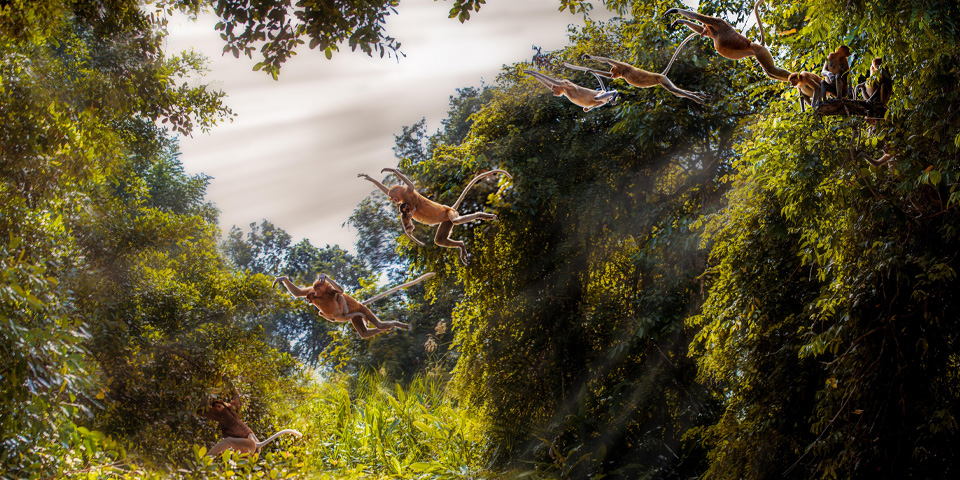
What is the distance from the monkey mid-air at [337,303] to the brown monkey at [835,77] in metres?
1.09

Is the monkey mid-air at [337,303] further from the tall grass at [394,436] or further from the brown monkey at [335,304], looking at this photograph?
the tall grass at [394,436]

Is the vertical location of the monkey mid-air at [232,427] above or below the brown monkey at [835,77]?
below

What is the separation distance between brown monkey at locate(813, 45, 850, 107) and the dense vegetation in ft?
1.14

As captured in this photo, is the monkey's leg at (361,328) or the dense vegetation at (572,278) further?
the dense vegetation at (572,278)

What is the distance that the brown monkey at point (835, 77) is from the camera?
1.62m

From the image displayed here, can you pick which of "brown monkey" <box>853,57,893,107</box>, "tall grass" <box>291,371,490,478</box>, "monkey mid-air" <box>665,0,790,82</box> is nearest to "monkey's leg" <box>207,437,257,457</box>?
"tall grass" <box>291,371,490,478</box>

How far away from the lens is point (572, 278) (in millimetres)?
5156

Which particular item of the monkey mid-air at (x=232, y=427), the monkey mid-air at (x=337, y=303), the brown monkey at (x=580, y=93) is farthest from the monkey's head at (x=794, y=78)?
the monkey mid-air at (x=232, y=427)

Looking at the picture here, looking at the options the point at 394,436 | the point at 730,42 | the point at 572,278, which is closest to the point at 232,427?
the point at 730,42

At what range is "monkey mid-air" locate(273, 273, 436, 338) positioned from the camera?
1.92 m

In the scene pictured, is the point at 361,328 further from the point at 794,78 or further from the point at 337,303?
the point at 794,78

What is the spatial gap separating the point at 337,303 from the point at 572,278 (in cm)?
339

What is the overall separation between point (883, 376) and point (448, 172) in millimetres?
3244

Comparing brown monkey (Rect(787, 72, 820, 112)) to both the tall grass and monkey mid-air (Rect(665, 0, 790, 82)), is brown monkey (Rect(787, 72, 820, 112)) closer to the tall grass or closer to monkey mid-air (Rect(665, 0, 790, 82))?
monkey mid-air (Rect(665, 0, 790, 82))
